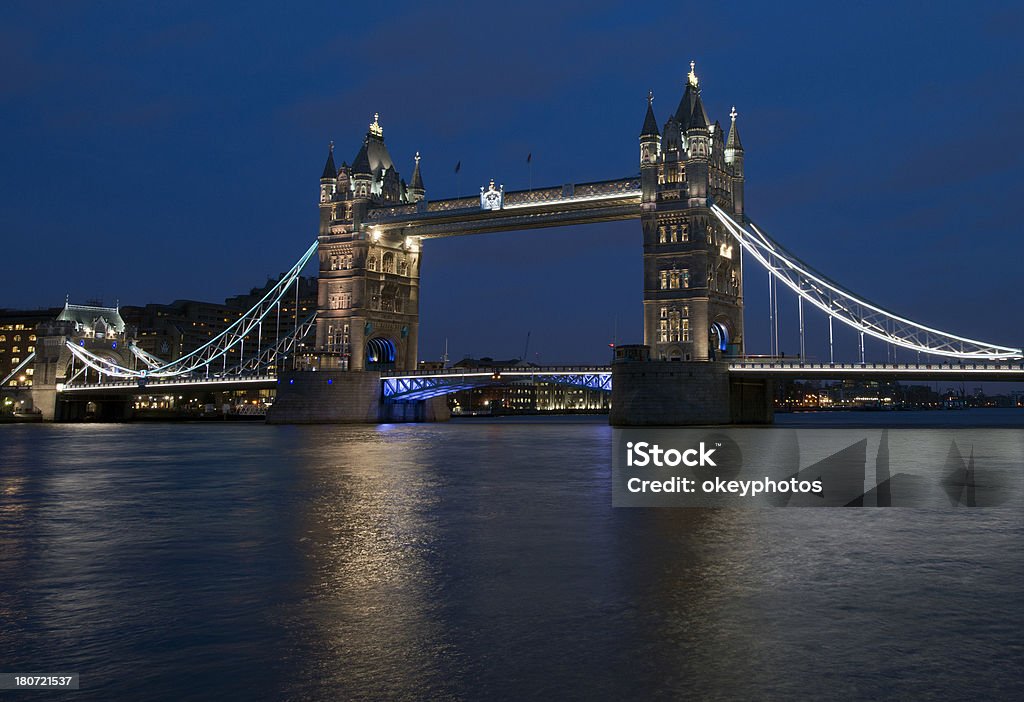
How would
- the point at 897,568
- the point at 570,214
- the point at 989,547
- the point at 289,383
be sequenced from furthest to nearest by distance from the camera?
the point at 289,383 < the point at 570,214 < the point at 989,547 < the point at 897,568

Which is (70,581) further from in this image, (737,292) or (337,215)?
(337,215)

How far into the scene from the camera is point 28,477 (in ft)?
87.2

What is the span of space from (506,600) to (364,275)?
242ft

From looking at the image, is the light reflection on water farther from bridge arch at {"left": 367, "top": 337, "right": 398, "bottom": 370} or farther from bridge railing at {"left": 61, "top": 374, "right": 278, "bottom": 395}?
bridge railing at {"left": 61, "top": 374, "right": 278, "bottom": 395}

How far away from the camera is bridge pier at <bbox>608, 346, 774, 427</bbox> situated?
203ft

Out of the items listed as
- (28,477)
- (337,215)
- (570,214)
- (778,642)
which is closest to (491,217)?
(570,214)

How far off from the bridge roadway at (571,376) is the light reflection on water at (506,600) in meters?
47.3

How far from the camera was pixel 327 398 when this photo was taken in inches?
3029

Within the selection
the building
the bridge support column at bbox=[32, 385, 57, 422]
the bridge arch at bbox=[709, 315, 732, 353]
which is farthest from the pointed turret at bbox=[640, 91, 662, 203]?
the building

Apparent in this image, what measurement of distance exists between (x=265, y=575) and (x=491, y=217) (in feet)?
213

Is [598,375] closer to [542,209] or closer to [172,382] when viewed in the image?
[542,209]

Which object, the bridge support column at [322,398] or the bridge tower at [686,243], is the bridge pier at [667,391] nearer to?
the bridge tower at [686,243]

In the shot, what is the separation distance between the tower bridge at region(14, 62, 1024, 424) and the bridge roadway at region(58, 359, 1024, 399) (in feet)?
0.51

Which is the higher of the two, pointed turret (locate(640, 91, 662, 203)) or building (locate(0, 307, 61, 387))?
pointed turret (locate(640, 91, 662, 203))
